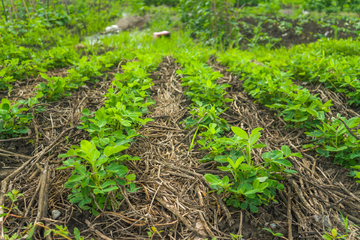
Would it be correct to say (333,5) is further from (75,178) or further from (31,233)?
(31,233)

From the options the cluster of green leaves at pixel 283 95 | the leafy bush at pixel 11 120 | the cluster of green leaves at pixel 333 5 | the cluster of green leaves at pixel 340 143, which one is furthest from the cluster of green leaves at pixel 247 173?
the cluster of green leaves at pixel 333 5

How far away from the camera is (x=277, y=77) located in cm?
232

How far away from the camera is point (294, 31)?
5.82 meters

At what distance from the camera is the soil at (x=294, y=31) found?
17.8ft

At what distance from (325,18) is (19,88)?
7301 mm

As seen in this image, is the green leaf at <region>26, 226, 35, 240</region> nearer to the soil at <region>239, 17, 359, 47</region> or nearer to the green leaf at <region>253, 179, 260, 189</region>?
the green leaf at <region>253, 179, 260, 189</region>

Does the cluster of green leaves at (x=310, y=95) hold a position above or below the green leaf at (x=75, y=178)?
below

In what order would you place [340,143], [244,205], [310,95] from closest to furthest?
[244,205]
[340,143]
[310,95]

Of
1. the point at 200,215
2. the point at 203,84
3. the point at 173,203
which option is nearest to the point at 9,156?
the point at 173,203

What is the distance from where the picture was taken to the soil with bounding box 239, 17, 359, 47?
543 centimetres

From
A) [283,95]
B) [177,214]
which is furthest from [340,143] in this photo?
[177,214]

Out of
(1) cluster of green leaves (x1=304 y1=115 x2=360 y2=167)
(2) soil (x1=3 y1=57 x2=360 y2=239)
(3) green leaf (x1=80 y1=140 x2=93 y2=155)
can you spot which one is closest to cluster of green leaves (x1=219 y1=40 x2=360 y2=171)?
(1) cluster of green leaves (x1=304 y1=115 x2=360 y2=167)

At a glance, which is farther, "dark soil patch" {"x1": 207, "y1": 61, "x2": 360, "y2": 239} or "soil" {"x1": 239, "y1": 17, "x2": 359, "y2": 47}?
"soil" {"x1": 239, "y1": 17, "x2": 359, "y2": 47}

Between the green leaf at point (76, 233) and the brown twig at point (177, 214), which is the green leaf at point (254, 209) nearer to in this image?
the brown twig at point (177, 214)
